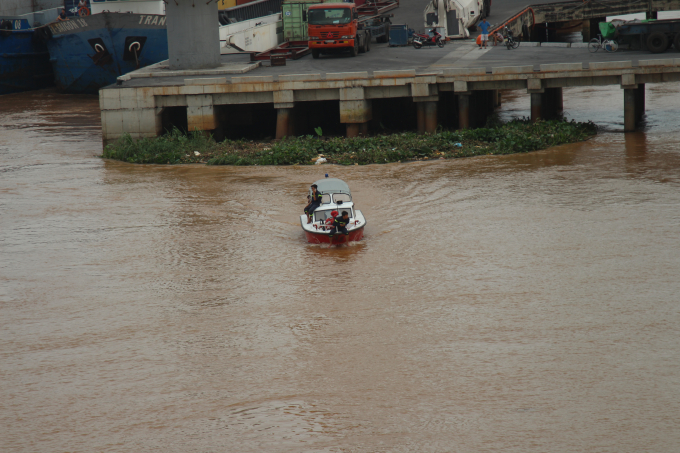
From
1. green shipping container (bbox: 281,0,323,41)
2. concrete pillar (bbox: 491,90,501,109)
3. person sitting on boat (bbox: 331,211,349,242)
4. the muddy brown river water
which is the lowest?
the muddy brown river water

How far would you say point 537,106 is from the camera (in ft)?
90.1

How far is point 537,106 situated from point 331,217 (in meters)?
13.1

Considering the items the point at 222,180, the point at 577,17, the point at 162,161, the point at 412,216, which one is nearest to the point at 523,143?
the point at 412,216

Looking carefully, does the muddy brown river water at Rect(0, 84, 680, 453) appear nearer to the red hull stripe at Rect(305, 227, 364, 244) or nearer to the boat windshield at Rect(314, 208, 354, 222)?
the red hull stripe at Rect(305, 227, 364, 244)

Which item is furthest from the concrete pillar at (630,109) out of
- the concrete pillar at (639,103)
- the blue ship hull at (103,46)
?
the blue ship hull at (103,46)

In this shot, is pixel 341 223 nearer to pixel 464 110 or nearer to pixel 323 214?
pixel 323 214

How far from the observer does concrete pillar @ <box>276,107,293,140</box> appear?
1089 inches

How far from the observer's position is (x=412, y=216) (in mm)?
18859

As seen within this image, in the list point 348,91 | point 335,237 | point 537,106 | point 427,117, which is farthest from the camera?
point 427,117

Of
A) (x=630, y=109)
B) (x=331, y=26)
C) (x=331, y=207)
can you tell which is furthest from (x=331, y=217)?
(x=331, y=26)

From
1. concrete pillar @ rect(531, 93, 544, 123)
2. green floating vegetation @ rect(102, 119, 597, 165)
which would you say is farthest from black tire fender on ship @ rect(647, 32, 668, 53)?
concrete pillar @ rect(531, 93, 544, 123)

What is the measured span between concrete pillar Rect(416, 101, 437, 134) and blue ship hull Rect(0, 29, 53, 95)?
26999mm

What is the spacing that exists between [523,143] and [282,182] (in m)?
8.17

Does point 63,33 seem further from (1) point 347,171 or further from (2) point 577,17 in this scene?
(2) point 577,17
